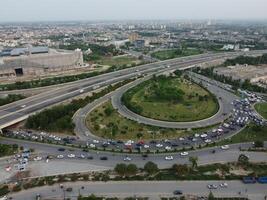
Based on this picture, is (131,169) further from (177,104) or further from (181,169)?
(177,104)

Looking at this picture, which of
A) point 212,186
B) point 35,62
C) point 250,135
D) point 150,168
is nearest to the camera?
point 212,186

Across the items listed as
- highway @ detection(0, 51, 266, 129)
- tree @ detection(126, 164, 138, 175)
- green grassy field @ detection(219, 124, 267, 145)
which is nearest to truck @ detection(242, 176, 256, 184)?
green grassy field @ detection(219, 124, 267, 145)

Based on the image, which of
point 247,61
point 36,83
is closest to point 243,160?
point 36,83

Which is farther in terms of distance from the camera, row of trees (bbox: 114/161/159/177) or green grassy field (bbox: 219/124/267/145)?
green grassy field (bbox: 219/124/267/145)

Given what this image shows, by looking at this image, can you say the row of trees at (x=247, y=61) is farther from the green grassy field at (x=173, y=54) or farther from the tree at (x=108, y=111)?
the tree at (x=108, y=111)

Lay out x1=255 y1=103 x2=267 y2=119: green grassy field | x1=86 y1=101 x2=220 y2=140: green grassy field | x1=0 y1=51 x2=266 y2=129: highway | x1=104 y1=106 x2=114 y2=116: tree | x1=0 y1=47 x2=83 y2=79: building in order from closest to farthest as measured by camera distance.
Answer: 1. x1=86 y1=101 x2=220 y2=140: green grassy field
2. x1=0 y1=51 x2=266 y2=129: highway
3. x1=255 y1=103 x2=267 y2=119: green grassy field
4. x1=104 y1=106 x2=114 y2=116: tree
5. x1=0 y1=47 x2=83 y2=79: building

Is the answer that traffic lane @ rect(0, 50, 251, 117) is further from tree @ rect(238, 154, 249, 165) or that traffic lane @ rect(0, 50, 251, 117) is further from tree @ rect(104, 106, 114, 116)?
tree @ rect(238, 154, 249, 165)
